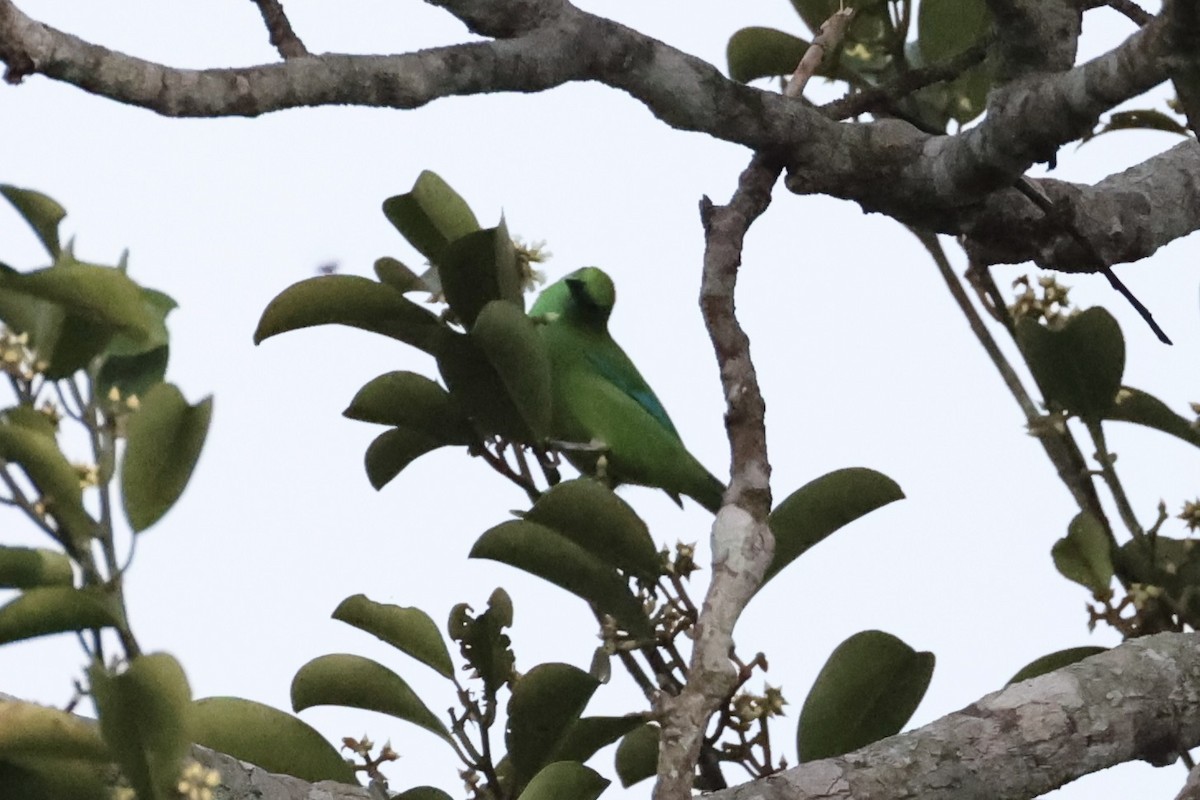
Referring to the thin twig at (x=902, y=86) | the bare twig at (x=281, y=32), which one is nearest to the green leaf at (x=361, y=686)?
the bare twig at (x=281, y=32)

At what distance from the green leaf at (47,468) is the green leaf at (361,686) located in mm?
417

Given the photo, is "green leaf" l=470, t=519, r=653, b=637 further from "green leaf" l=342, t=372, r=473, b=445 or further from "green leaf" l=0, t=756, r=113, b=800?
"green leaf" l=0, t=756, r=113, b=800

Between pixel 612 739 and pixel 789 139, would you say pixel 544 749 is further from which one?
pixel 789 139

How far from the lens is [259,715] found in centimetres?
114

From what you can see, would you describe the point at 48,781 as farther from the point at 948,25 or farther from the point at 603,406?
the point at 948,25

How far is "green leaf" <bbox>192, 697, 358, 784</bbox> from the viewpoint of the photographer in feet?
3.67

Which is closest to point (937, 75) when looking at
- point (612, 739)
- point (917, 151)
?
point (917, 151)

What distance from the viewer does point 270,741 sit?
1152 mm

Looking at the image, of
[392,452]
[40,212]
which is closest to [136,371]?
[40,212]

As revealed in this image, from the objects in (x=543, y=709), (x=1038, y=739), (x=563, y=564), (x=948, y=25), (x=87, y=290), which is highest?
(x=948, y=25)

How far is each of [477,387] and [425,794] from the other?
0.35m

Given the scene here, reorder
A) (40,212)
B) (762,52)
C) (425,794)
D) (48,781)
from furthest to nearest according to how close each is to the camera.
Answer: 1. (762,52)
2. (425,794)
3. (40,212)
4. (48,781)

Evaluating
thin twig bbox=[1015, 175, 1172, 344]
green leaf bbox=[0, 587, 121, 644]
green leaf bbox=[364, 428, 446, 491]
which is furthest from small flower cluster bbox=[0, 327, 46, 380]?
thin twig bbox=[1015, 175, 1172, 344]

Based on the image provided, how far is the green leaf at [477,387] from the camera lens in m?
1.23
